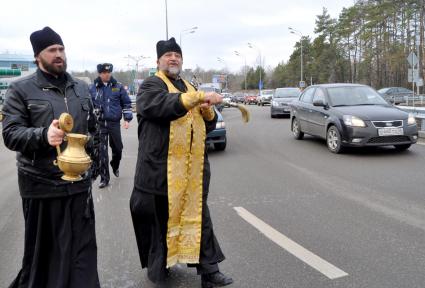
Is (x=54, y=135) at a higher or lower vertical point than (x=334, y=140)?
higher

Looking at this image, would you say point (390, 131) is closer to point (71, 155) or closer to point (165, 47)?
point (165, 47)

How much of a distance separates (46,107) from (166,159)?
3.16ft

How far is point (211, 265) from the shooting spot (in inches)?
139

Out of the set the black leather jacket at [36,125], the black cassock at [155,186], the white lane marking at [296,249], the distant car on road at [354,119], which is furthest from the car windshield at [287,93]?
the black leather jacket at [36,125]

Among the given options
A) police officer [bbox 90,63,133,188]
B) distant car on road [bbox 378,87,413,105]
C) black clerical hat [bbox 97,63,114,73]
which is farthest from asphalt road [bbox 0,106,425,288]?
distant car on road [bbox 378,87,413,105]

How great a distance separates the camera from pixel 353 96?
35.4 ft

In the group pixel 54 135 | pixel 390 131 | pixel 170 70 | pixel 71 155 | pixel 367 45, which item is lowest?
pixel 390 131

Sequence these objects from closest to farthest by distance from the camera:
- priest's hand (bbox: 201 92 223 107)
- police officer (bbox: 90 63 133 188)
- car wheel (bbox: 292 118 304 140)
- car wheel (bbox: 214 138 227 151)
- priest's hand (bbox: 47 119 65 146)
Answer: priest's hand (bbox: 47 119 65 146) < priest's hand (bbox: 201 92 223 107) < police officer (bbox: 90 63 133 188) < car wheel (bbox: 214 138 227 151) < car wheel (bbox: 292 118 304 140)

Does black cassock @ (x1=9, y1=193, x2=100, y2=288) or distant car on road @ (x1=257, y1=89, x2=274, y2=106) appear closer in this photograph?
black cassock @ (x1=9, y1=193, x2=100, y2=288)

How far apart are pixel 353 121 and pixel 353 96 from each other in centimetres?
141

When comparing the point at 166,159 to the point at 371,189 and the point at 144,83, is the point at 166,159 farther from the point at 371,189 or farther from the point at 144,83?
the point at 371,189

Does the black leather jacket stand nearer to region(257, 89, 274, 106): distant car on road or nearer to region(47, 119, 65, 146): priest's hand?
region(47, 119, 65, 146): priest's hand

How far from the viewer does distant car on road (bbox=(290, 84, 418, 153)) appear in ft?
31.1

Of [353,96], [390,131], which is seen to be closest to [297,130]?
[353,96]
